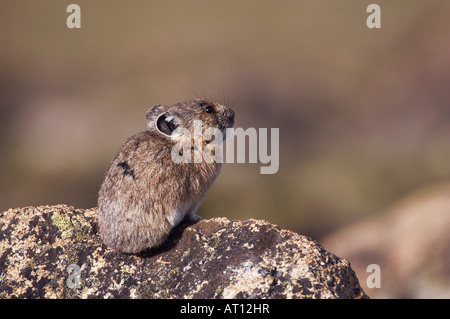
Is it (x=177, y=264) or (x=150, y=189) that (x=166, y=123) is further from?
(x=177, y=264)

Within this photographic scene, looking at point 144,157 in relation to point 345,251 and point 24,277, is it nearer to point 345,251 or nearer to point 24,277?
point 24,277

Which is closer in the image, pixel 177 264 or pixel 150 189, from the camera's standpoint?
pixel 177 264

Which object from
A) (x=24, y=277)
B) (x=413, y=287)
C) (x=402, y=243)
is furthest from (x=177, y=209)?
(x=402, y=243)

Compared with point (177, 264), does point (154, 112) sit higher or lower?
higher

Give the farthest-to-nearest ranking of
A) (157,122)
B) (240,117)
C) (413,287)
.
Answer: (240,117) → (413,287) → (157,122)

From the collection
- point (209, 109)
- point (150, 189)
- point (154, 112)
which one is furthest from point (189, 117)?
point (150, 189)

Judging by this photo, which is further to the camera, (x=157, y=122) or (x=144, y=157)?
(x=157, y=122)

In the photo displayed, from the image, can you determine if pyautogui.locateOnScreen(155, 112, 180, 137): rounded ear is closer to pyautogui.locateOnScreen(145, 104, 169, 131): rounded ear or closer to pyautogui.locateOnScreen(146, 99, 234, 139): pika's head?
pyautogui.locateOnScreen(146, 99, 234, 139): pika's head
